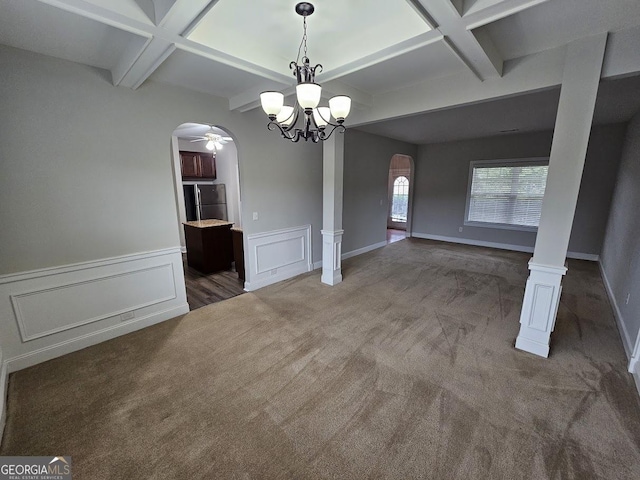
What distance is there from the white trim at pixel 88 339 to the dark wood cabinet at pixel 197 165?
427cm

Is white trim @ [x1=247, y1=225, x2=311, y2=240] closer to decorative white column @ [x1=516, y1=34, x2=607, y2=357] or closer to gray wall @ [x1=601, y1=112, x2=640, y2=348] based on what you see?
decorative white column @ [x1=516, y1=34, x2=607, y2=357]

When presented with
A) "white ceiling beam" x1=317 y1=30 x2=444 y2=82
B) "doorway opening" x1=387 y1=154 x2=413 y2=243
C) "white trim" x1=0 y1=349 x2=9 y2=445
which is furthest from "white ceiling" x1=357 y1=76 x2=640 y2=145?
"white trim" x1=0 y1=349 x2=9 y2=445

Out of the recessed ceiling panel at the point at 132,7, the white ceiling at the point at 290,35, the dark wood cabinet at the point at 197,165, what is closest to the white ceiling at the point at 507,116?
the white ceiling at the point at 290,35

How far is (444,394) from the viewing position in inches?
76.8

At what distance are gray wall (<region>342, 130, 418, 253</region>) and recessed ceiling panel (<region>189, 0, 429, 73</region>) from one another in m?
2.62

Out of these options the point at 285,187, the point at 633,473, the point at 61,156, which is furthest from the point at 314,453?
the point at 285,187

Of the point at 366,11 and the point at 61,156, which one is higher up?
the point at 366,11

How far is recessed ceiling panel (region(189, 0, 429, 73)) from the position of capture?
5.77 ft

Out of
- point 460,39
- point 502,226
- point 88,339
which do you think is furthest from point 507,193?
point 88,339

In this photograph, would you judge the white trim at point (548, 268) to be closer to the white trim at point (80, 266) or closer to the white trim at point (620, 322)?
the white trim at point (620, 322)

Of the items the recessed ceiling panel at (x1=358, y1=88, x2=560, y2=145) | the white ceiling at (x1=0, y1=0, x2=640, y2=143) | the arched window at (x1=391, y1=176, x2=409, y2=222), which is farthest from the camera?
the arched window at (x1=391, y1=176, x2=409, y2=222)

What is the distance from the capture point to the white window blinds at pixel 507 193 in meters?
5.80

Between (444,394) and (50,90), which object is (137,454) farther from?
(50,90)

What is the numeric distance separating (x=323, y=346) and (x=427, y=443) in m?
1.13
